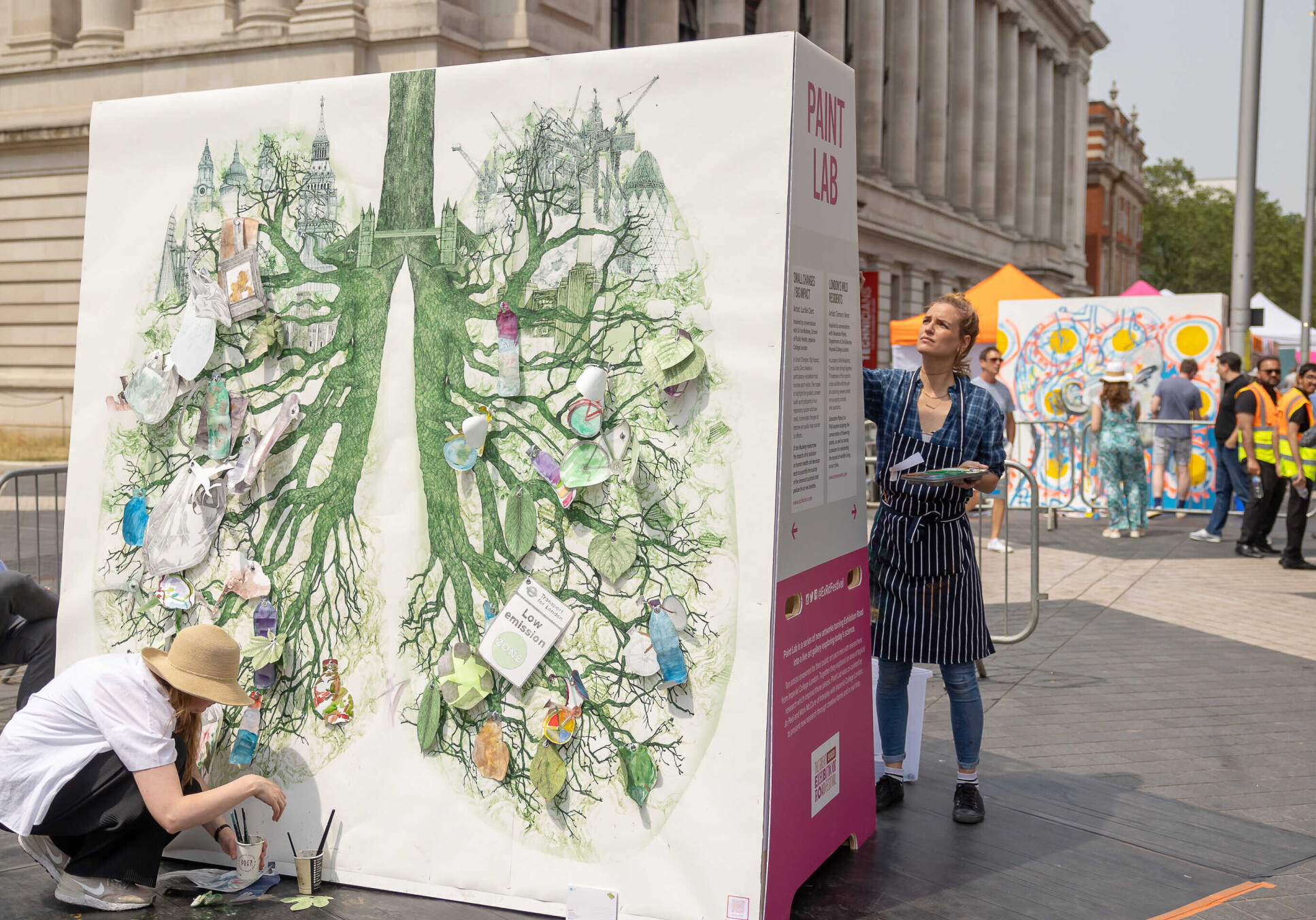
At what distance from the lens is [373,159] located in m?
4.23

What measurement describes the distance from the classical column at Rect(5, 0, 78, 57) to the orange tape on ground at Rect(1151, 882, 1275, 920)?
962 inches

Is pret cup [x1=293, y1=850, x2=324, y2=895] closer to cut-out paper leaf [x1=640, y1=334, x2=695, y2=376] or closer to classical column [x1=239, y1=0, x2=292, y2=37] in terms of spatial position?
cut-out paper leaf [x1=640, y1=334, x2=695, y2=376]

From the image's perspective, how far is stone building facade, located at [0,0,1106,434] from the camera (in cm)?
1969

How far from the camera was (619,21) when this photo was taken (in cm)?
3194

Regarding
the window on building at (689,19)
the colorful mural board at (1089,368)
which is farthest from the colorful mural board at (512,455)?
the window on building at (689,19)

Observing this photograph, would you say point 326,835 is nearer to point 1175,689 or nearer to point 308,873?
point 308,873

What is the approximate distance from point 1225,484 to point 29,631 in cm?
1229

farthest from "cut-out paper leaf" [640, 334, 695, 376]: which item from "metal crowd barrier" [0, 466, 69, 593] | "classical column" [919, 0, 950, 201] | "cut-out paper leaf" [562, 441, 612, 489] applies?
"classical column" [919, 0, 950, 201]

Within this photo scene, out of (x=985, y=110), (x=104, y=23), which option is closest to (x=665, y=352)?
(x=104, y=23)

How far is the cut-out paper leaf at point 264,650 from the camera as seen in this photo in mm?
4270

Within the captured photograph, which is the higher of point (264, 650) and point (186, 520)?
point (186, 520)

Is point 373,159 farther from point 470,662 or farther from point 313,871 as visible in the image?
point 313,871

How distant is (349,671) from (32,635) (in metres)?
1.85

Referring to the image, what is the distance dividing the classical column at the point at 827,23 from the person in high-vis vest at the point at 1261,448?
29.7m
